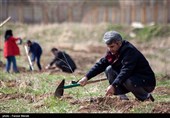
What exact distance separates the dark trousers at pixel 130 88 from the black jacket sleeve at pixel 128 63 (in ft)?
0.57

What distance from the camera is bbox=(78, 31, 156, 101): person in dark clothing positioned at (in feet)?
30.9

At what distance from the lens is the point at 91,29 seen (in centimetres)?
4372

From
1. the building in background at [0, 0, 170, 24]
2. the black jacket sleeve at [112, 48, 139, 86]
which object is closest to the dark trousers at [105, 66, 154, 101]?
the black jacket sleeve at [112, 48, 139, 86]

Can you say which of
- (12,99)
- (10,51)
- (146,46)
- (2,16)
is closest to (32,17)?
(2,16)

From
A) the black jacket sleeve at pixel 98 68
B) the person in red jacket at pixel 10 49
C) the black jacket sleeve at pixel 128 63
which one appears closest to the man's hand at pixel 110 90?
the black jacket sleeve at pixel 128 63

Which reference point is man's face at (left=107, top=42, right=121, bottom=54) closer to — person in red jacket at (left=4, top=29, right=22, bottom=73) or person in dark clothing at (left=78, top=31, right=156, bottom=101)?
person in dark clothing at (left=78, top=31, right=156, bottom=101)

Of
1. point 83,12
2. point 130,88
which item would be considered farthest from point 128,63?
point 83,12

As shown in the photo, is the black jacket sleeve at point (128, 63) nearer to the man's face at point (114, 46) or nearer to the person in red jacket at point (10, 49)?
the man's face at point (114, 46)

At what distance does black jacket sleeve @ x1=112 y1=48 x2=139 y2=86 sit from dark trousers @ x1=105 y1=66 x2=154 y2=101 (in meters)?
0.17

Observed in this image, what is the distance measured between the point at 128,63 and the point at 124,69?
13 cm

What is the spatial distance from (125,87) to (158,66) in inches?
594

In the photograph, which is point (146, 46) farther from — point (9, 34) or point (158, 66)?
point (9, 34)

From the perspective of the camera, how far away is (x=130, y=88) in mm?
9633

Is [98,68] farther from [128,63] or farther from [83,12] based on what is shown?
[83,12]
